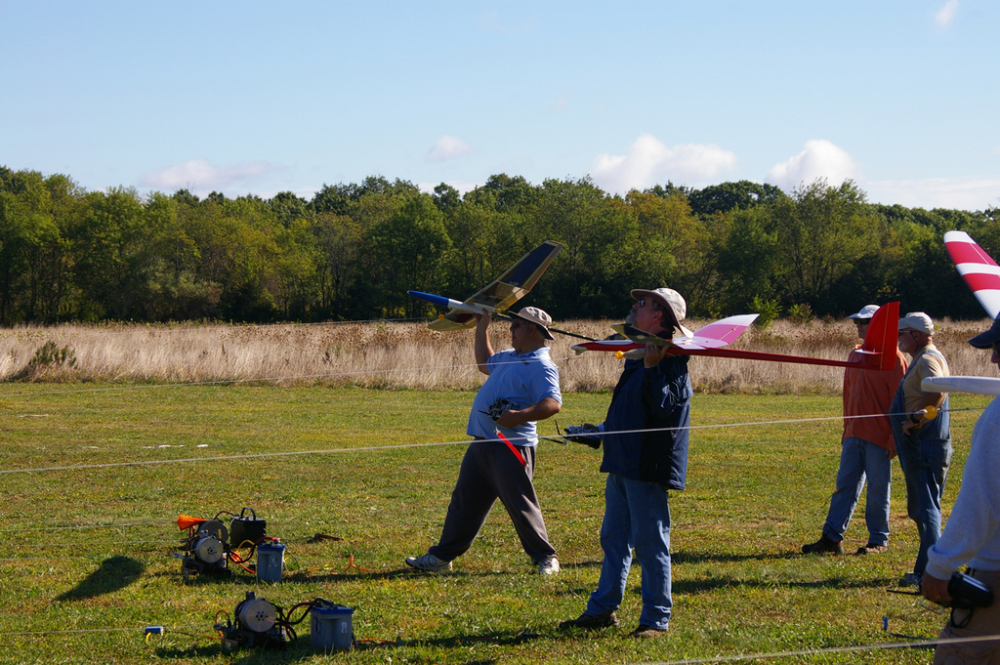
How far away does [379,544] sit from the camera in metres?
7.06

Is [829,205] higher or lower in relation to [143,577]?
higher

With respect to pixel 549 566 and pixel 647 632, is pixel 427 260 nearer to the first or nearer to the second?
pixel 549 566

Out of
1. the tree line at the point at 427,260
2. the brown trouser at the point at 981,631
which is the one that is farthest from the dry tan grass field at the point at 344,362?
the tree line at the point at 427,260

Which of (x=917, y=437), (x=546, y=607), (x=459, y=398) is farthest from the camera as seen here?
(x=459, y=398)

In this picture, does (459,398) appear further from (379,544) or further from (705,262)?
(705,262)

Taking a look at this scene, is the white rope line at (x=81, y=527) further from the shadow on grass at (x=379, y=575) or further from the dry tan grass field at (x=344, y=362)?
the dry tan grass field at (x=344, y=362)

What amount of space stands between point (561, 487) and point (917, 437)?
4452 millimetres

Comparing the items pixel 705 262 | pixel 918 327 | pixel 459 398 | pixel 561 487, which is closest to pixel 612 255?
pixel 705 262

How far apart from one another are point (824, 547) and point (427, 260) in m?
44.1

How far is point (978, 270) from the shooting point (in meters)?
4.48

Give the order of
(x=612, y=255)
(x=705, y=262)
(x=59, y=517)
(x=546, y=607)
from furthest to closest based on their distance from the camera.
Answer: (x=705, y=262)
(x=612, y=255)
(x=59, y=517)
(x=546, y=607)

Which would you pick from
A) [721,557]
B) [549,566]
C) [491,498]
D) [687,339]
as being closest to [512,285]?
[687,339]

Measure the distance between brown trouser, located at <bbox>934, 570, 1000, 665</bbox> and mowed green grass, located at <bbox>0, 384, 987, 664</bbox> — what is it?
1862 mm

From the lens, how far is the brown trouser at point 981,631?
273 cm
